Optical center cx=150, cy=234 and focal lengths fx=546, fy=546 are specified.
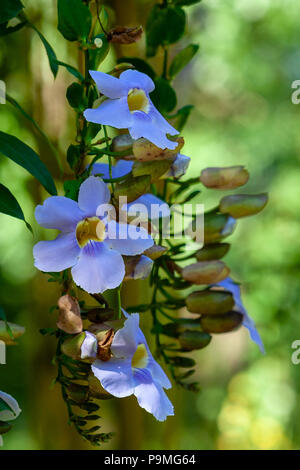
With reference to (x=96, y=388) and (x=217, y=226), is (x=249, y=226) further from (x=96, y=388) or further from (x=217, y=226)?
(x=96, y=388)

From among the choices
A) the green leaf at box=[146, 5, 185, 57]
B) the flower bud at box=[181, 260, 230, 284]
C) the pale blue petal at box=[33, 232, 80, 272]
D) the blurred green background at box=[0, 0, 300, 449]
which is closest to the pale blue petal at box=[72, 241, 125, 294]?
the pale blue petal at box=[33, 232, 80, 272]

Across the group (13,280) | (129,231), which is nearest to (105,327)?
(129,231)

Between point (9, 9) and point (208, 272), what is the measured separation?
0.22 m

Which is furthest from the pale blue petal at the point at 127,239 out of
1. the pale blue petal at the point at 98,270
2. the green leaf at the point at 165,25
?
the green leaf at the point at 165,25

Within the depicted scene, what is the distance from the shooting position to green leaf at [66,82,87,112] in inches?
12.8

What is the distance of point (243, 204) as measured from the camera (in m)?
0.40

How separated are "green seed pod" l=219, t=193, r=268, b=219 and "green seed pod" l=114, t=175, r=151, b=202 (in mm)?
104

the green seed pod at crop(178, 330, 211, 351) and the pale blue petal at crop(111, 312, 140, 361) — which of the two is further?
the green seed pod at crop(178, 330, 211, 351)

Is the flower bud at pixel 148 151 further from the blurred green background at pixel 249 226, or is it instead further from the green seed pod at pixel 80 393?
the blurred green background at pixel 249 226

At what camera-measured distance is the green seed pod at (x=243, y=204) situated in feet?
1.30

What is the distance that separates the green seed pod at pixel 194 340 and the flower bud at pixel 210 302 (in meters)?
0.02

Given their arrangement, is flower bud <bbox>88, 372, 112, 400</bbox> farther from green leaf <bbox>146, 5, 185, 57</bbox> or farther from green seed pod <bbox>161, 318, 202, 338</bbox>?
green leaf <bbox>146, 5, 185, 57</bbox>

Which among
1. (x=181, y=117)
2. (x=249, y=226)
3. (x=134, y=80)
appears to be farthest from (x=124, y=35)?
(x=249, y=226)

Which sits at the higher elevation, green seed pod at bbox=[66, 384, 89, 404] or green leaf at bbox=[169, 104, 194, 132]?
green leaf at bbox=[169, 104, 194, 132]
